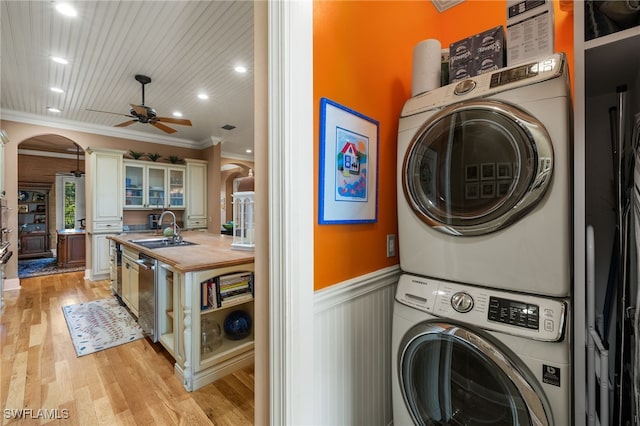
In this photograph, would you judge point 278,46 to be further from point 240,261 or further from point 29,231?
point 29,231

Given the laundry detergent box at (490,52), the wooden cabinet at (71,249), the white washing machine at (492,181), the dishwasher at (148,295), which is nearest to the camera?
the white washing machine at (492,181)

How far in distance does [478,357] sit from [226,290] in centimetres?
176

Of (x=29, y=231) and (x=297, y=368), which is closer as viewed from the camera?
(x=297, y=368)

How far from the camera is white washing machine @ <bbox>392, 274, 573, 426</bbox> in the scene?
88cm

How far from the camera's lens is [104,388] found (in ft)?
6.70

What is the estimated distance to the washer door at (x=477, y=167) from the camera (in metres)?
0.95

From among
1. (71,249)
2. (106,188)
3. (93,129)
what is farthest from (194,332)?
(71,249)

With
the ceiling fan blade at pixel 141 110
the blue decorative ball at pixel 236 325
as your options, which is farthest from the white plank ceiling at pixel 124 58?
the blue decorative ball at pixel 236 325

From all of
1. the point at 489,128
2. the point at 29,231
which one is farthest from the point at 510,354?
the point at 29,231

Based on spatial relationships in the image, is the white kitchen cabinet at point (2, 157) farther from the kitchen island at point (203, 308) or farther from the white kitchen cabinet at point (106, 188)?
the kitchen island at point (203, 308)

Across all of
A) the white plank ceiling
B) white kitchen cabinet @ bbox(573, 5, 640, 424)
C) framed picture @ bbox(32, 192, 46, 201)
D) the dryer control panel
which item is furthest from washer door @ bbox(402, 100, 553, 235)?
framed picture @ bbox(32, 192, 46, 201)

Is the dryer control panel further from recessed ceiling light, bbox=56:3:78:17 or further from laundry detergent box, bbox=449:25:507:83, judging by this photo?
recessed ceiling light, bbox=56:3:78:17

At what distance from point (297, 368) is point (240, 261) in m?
1.36

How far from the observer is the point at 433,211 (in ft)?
3.86
